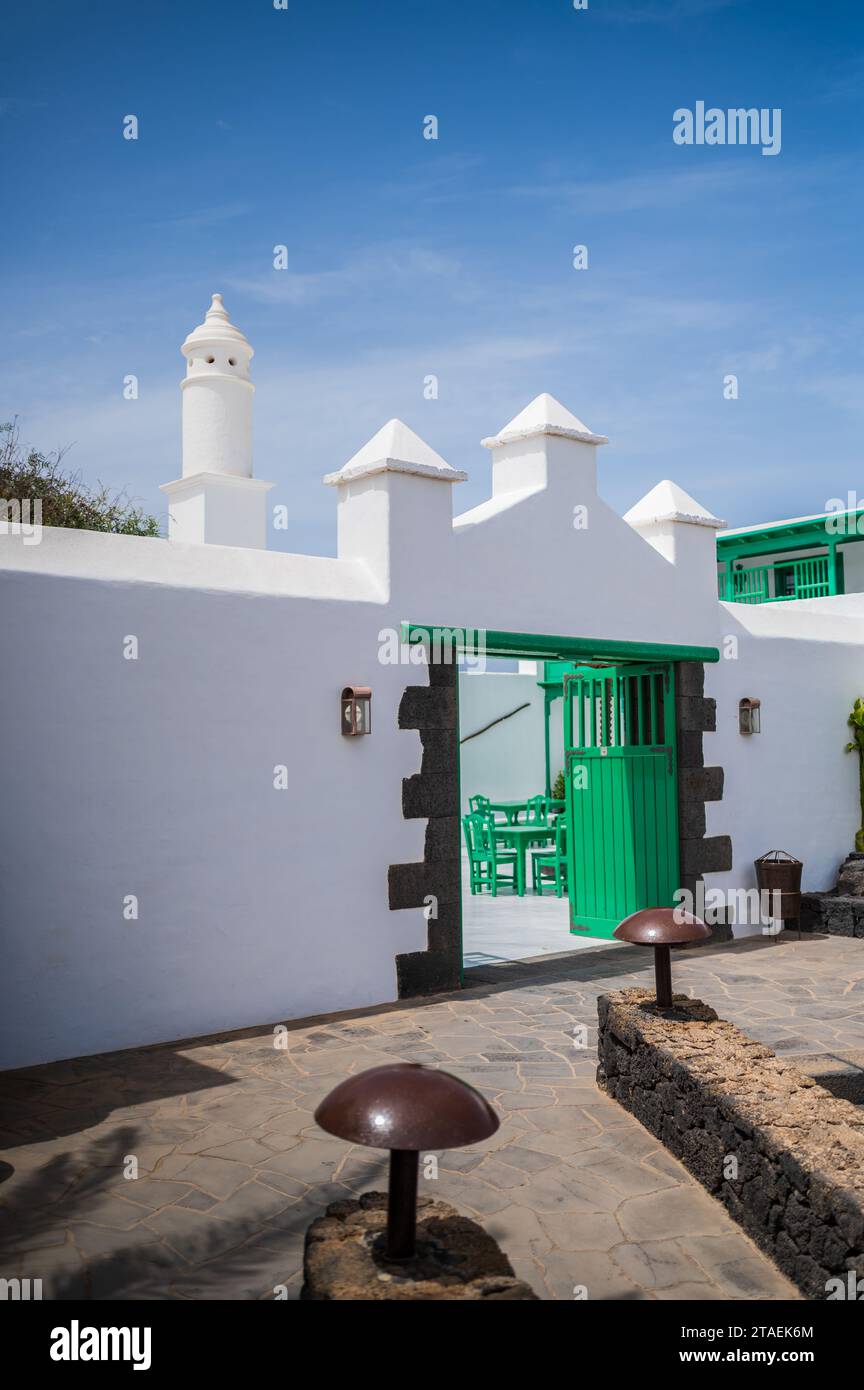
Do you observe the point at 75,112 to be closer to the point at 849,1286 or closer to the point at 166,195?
the point at 166,195

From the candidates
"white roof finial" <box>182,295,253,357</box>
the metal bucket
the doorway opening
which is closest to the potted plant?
the metal bucket

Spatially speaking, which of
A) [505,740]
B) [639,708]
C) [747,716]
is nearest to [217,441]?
[639,708]

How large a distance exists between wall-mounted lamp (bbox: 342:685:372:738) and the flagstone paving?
185 cm

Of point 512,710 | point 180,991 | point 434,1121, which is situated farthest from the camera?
point 512,710

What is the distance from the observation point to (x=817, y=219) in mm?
8812

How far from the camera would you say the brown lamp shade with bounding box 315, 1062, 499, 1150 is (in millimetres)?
2336

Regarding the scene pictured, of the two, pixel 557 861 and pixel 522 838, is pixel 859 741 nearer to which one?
pixel 557 861

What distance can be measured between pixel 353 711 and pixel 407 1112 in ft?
14.8

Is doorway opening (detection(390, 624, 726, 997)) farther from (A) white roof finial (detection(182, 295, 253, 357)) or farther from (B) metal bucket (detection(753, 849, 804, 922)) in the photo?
(A) white roof finial (detection(182, 295, 253, 357))

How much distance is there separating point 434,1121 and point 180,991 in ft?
13.0

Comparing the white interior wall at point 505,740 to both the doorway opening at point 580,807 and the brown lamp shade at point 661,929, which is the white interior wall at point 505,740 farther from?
the brown lamp shade at point 661,929

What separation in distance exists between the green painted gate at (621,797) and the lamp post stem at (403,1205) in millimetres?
6594

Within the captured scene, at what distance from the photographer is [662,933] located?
4758 millimetres
